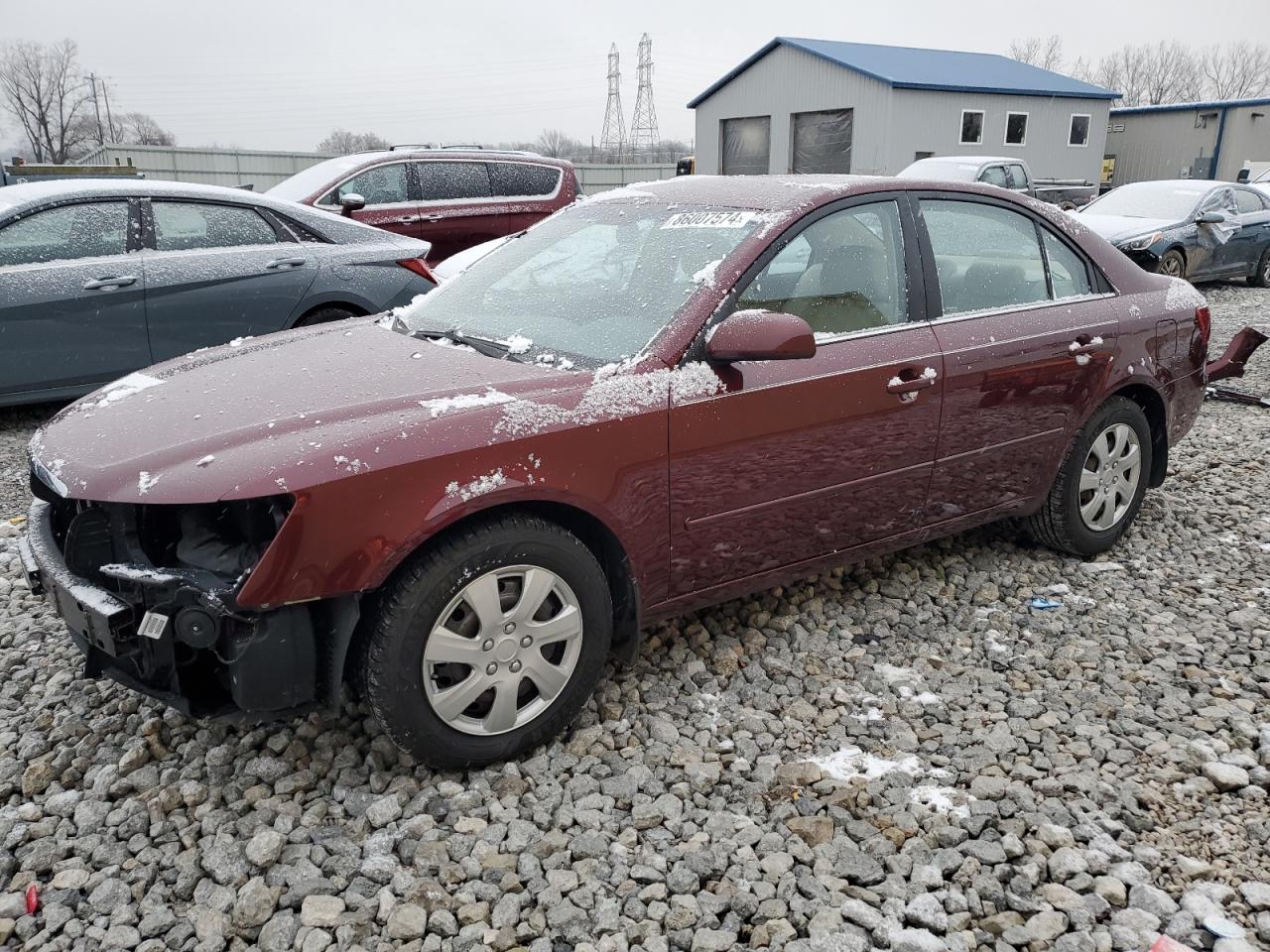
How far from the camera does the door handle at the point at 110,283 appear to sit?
5.79m

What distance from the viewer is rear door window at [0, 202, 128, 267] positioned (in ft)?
18.7

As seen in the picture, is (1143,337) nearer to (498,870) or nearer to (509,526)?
(509,526)

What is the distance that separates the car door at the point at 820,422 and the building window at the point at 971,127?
27439 mm

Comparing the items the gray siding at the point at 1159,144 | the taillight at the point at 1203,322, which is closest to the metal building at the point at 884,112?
the gray siding at the point at 1159,144

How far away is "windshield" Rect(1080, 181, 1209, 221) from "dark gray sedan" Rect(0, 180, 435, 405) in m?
10.3

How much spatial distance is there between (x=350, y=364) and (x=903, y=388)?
1864 mm

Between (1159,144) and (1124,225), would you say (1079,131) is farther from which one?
(1124,225)

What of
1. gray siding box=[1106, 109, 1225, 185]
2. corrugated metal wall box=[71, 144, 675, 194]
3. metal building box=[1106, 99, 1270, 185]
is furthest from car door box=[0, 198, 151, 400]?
gray siding box=[1106, 109, 1225, 185]

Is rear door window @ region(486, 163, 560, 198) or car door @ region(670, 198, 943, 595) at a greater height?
rear door window @ region(486, 163, 560, 198)

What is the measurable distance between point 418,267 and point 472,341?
387 centimetres

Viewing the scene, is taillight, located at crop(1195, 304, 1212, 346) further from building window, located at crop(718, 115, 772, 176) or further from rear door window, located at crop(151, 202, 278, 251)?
building window, located at crop(718, 115, 772, 176)

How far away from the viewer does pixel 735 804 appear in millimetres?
2730

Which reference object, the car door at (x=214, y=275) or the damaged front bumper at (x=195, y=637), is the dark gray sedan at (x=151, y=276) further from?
the damaged front bumper at (x=195, y=637)

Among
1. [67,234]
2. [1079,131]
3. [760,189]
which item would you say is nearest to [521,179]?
[67,234]
